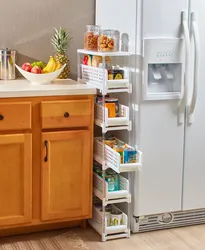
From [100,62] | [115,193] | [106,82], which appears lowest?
[115,193]

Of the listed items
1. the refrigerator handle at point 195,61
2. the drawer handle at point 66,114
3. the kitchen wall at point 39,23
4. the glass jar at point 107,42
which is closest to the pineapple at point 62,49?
the kitchen wall at point 39,23

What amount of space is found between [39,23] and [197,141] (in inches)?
54.1

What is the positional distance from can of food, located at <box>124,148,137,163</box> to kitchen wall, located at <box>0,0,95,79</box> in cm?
91

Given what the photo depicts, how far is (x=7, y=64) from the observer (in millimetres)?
3719

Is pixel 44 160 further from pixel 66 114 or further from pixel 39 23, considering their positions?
pixel 39 23

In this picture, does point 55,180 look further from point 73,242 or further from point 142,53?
point 142,53

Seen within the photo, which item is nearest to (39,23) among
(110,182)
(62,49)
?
(62,49)

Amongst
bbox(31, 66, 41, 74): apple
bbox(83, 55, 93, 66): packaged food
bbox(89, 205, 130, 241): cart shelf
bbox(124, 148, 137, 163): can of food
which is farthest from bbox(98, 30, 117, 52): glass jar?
bbox(89, 205, 130, 241): cart shelf

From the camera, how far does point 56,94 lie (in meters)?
3.32

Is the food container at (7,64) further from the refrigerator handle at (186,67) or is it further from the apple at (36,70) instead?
the refrigerator handle at (186,67)

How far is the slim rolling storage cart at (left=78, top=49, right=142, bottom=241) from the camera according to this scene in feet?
11.0

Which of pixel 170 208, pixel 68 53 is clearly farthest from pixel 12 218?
pixel 68 53

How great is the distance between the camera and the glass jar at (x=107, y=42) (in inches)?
134

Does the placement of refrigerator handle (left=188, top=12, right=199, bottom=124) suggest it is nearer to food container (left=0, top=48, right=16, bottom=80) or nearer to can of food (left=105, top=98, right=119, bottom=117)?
can of food (left=105, top=98, right=119, bottom=117)
